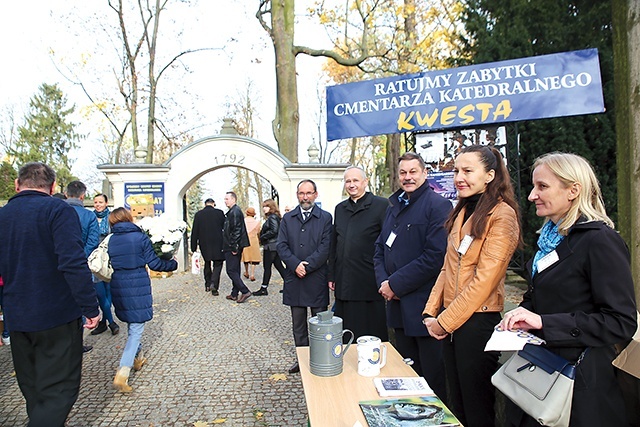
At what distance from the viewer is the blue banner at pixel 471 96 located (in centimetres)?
629

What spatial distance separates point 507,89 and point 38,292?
6244mm

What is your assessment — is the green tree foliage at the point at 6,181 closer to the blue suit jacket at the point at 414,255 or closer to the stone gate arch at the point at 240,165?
the stone gate arch at the point at 240,165

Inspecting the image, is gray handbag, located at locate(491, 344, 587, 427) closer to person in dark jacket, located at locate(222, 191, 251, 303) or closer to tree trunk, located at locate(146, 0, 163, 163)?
person in dark jacket, located at locate(222, 191, 251, 303)

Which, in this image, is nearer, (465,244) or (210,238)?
(465,244)

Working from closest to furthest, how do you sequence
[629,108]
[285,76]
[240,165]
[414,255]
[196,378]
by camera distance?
[414,255] < [629,108] < [196,378] < [240,165] < [285,76]

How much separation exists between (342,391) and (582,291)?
1118 millimetres

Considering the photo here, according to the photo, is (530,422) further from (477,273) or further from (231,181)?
(231,181)

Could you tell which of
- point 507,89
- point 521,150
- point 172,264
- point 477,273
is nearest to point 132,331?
point 172,264

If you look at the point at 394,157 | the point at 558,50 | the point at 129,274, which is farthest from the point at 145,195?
the point at 558,50

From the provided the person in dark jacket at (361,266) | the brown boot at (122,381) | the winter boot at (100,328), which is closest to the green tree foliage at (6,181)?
the winter boot at (100,328)

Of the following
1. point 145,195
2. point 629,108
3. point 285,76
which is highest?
point 285,76

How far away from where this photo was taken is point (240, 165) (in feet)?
41.6

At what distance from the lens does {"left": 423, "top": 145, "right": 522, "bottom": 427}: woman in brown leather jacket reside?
2488mm

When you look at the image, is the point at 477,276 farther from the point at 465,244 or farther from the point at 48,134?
the point at 48,134
